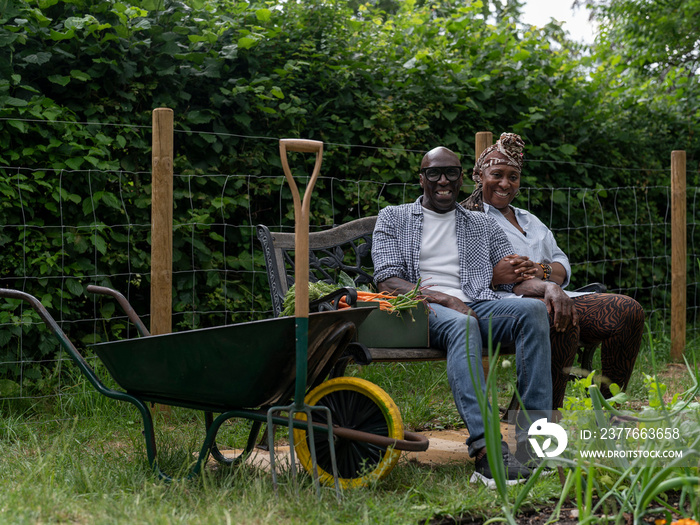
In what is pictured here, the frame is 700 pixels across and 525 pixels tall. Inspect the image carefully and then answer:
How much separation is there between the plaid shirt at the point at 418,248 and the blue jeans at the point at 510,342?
306 mm

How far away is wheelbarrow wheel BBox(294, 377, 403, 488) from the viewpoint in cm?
267

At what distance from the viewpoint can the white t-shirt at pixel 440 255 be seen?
11.0 ft

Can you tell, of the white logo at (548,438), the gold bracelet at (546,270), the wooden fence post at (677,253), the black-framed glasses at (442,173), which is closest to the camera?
the white logo at (548,438)

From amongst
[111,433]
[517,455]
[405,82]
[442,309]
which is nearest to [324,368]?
[442,309]

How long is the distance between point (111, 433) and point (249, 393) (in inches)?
51.3

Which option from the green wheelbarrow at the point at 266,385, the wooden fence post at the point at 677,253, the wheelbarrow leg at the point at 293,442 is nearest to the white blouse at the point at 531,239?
the green wheelbarrow at the point at 266,385

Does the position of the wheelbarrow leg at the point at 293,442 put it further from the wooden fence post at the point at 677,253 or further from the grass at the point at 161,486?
the wooden fence post at the point at 677,253

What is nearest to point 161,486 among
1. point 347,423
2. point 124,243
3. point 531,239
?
point 347,423

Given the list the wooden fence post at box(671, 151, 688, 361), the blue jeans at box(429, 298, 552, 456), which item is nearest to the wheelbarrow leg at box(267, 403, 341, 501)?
the blue jeans at box(429, 298, 552, 456)

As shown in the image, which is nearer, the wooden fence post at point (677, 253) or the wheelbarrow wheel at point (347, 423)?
the wheelbarrow wheel at point (347, 423)

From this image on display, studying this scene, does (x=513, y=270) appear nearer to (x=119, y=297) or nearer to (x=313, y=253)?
(x=313, y=253)

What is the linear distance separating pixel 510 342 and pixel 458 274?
0.48 meters

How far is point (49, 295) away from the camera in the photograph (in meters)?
3.79

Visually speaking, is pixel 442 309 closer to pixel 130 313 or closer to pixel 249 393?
pixel 249 393
